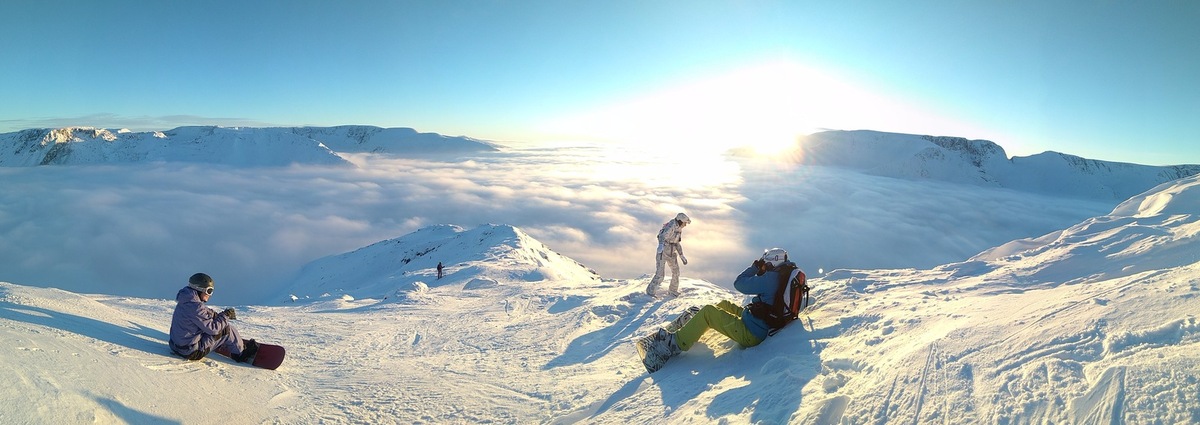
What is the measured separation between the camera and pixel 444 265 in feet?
107

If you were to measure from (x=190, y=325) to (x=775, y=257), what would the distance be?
6379 mm

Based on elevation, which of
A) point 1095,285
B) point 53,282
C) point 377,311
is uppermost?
point 1095,285

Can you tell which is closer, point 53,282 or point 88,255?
point 53,282

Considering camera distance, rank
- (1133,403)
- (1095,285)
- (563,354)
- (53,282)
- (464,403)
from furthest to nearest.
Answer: (53,282)
(563,354)
(464,403)
(1095,285)
(1133,403)

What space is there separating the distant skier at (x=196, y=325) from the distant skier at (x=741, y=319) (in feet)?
15.4

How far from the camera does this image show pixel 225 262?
9950 cm

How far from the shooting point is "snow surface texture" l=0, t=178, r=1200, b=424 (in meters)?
3.00

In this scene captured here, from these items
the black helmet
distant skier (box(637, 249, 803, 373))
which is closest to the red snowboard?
the black helmet

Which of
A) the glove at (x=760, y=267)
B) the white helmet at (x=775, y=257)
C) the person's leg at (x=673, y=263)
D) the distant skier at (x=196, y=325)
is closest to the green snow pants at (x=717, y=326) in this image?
the glove at (x=760, y=267)

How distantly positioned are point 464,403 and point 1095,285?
634 cm

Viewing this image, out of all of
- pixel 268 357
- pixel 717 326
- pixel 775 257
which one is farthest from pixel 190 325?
pixel 775 257

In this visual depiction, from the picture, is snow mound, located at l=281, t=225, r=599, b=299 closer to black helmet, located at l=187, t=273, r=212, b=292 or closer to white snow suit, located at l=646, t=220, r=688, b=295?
white snow suit, located at l=646, t=220, r=688, b=295

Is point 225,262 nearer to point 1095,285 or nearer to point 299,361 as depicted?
point 299,361

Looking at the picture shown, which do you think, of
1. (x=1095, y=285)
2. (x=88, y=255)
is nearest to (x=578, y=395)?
(x=1095, y=285)
